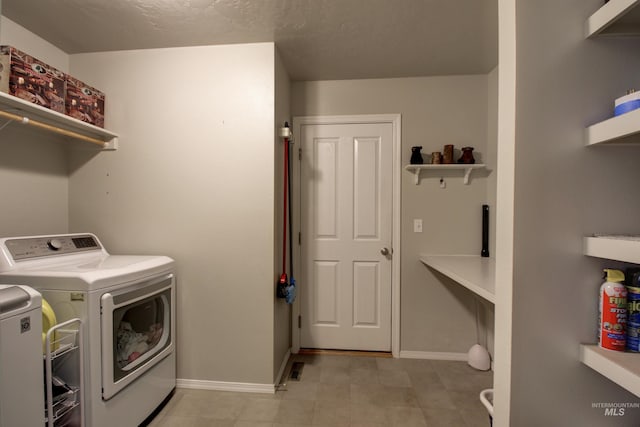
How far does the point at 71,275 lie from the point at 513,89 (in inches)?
77.8

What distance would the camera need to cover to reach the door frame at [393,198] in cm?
235

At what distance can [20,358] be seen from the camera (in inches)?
38.2

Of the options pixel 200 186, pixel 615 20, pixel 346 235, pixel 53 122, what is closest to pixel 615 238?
pixel 615 20

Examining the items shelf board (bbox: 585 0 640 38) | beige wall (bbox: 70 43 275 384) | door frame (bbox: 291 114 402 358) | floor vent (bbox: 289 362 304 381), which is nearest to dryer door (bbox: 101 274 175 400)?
beige wall (bbox: 70 43 275 384)

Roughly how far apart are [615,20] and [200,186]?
2.07 metres

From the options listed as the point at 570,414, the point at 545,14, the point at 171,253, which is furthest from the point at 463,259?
the point at 171,253

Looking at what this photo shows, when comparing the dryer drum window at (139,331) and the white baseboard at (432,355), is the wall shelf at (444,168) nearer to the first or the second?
the white baseboard at (432,355)

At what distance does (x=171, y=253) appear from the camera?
1.93 metres

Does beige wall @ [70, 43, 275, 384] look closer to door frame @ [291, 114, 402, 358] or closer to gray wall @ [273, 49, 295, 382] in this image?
gray wall @ [273, 49, 295, 382]

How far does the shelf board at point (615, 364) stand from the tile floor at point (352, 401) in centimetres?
124

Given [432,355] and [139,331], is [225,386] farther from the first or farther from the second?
[432,355]

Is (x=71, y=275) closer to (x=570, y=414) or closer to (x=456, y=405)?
(x=570, y=414)

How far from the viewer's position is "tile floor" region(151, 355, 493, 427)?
161 cm

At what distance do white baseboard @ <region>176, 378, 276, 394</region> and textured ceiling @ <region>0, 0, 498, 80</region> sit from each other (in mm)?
2457
